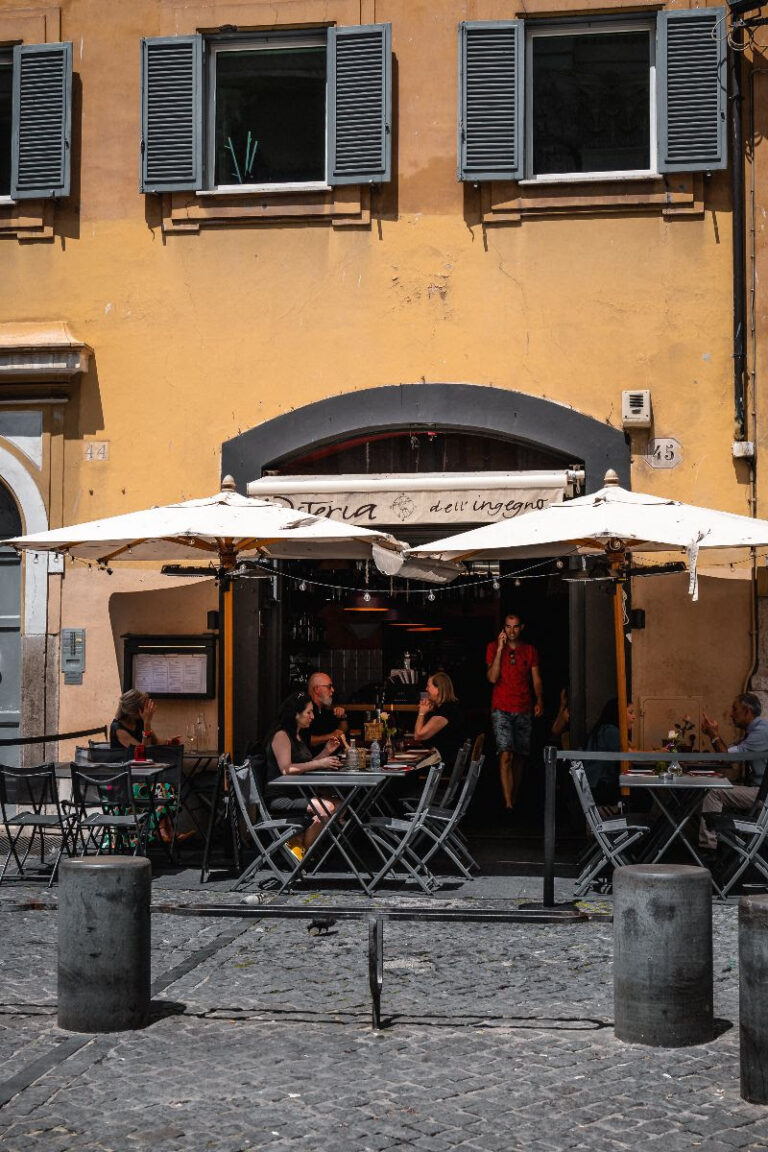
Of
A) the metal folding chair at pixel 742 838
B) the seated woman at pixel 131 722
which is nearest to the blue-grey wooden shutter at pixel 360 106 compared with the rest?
the seated woman at pixel 131 722

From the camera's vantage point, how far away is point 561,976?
25.1 feet

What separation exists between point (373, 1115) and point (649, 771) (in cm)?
550

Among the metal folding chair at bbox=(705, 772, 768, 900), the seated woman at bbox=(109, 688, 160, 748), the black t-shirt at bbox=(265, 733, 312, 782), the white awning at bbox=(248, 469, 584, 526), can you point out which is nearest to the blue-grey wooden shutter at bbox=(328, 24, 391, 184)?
the white awning at bbox=(248, 469, 584, 526)

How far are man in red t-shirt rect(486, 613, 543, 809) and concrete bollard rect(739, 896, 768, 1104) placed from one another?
24.7 feet

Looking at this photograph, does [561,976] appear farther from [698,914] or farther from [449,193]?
[449,193]

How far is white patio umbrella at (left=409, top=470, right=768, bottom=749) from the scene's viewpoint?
944 cm

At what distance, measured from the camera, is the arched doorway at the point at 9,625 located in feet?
41.0

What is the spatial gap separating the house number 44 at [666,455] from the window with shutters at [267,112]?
3434mm

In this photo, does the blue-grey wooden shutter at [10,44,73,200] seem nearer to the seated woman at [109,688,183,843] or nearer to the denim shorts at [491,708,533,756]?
the seated woman at [109,688,183,843]

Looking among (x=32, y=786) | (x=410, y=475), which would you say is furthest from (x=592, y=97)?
(x=32, y=786)

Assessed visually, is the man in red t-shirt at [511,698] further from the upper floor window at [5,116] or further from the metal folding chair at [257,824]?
the upper floor window at [5,116]

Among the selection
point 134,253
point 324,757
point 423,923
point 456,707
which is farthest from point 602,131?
point 423,923

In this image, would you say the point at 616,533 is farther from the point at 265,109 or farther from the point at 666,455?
the point at 265,109

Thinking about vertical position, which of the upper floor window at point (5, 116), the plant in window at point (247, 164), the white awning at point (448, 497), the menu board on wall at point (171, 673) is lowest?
the menu board on wall at point (171, 673)
